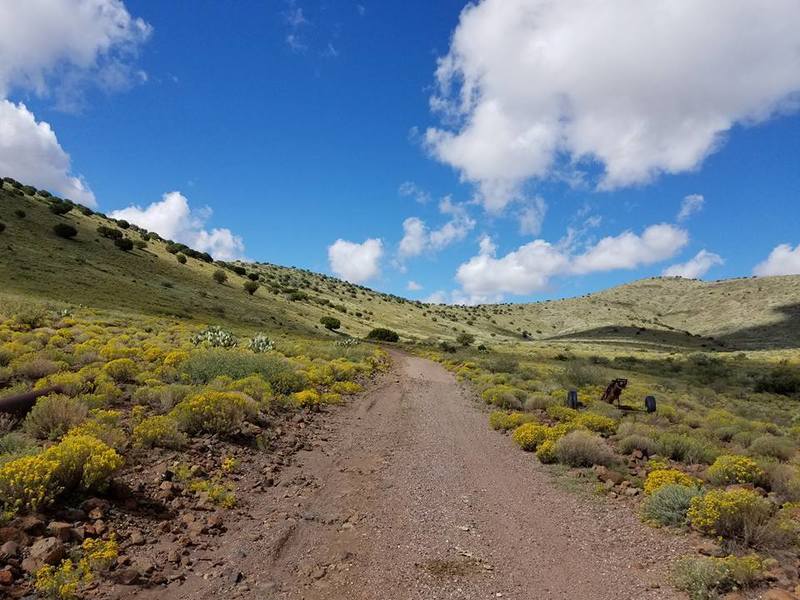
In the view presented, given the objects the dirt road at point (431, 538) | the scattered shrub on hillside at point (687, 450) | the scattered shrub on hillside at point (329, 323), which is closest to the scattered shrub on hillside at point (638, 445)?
the scattered shrub on hillside at point (687, 450)

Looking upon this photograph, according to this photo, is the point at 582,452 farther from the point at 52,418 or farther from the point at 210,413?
the point at 52,418

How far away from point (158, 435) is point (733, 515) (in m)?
10.7

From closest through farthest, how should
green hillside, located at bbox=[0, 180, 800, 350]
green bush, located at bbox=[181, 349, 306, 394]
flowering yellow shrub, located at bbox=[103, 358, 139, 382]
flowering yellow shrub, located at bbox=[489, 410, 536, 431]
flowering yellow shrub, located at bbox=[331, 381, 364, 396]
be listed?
flowering yellow shrub, located at bbox=[103, 358, 139, 382] → flowering yellow shrub, located at bbox=[489, 410, 536, 431] → green bush, located at bbox=[181, 349, 306, 394] → flowering yellow shrub, located at bbox=[331, 381, 364, 396] → green hillside, located at bbox=[0, 180, 800, 350]

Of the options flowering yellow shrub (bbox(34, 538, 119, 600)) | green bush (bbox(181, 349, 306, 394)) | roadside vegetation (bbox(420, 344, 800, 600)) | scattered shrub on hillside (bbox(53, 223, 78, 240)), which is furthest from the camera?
scattered shrub on hillside (bbox(53, 223, 78, 240))

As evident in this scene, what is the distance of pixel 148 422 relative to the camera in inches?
397

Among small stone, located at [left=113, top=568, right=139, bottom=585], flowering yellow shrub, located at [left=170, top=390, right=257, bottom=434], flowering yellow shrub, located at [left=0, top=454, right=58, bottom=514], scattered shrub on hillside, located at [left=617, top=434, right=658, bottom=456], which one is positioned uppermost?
scattered shrub on hillside, located at [left=617, top=434, right=658, bottom=456]

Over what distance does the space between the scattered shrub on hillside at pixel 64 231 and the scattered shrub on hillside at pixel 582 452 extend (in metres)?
63.6

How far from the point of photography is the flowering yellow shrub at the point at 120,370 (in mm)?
14633

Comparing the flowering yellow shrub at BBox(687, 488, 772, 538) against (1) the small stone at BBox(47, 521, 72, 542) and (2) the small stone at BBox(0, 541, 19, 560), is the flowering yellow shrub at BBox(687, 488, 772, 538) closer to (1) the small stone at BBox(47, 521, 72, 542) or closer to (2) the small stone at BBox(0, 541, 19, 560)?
(1) the small stone at BBox(47, 521, 72, 542)

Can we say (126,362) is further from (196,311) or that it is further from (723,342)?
(723,342)

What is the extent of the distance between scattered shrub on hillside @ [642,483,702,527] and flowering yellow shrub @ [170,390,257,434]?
932 cm

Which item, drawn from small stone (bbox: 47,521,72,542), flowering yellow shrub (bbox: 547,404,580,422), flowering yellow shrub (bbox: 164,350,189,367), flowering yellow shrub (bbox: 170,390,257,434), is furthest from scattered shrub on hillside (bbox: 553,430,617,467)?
flowering yellow shrub (bbox: 164,350,189,367)

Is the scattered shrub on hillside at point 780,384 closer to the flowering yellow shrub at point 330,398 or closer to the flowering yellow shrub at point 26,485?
the flowering yellow shrub at point 330,398

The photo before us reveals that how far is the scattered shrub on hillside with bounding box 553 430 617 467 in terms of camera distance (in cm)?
1111
